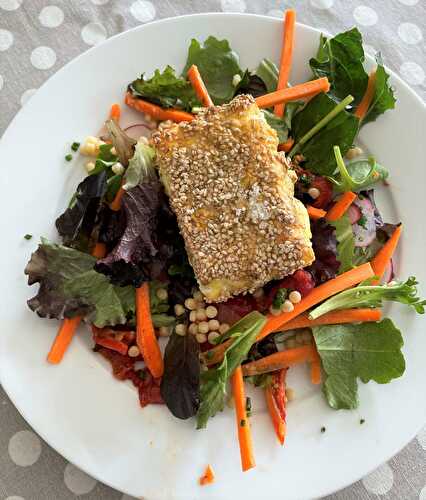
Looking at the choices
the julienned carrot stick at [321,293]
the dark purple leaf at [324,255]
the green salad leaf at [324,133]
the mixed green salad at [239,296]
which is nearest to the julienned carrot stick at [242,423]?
the mixed green salad at [239,296]

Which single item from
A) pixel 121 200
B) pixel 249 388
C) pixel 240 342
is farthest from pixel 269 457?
pixel 121 200

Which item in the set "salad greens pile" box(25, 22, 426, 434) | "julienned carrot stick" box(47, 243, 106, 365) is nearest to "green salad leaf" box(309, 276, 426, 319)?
"salad greens pile" box(25, 22, 426, 434)

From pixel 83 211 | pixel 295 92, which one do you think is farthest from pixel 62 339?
pixel 295 92

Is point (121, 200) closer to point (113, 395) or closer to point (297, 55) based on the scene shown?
point (113, 395)

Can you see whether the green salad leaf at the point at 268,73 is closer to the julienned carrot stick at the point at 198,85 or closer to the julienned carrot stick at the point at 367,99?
the julienned carrot stick at the point at 198,85

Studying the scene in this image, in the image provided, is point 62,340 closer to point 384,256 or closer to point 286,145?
point 286,145
